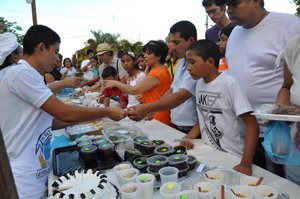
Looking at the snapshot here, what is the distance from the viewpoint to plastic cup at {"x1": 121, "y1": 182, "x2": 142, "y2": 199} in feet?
4.13

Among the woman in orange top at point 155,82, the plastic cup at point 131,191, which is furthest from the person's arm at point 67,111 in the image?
the woman in orange top at point 155,82

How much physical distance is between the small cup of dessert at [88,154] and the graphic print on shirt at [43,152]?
0.79 ft

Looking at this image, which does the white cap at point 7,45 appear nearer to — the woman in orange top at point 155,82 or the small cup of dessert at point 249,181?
the woman in orange top at point 155,82

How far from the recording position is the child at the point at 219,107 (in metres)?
1.77

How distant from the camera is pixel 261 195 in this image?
3.68 ft

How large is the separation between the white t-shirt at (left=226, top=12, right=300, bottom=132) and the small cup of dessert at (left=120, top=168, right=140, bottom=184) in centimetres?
122

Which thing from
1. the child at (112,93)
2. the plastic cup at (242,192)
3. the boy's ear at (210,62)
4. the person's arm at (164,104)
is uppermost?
the boy's ear at (210,62)

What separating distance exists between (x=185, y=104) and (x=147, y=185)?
1.35 m

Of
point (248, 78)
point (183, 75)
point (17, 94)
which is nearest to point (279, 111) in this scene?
point (248, 78)

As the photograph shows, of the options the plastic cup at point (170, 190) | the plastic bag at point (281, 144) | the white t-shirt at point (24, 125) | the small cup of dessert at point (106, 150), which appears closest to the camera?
the plastic cup at point (170, 190)

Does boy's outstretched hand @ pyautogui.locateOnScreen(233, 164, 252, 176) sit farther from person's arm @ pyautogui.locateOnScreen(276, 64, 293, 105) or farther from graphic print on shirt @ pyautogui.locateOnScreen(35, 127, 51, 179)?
graphic print on shirt @ pyautogui.locateOnScreen(35, 127, 51, 179)

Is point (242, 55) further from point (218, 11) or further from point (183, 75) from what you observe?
point (218, 11)

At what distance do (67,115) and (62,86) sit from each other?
1825 millimetres

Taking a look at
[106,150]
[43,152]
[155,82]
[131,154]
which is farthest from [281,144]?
[155,82]
